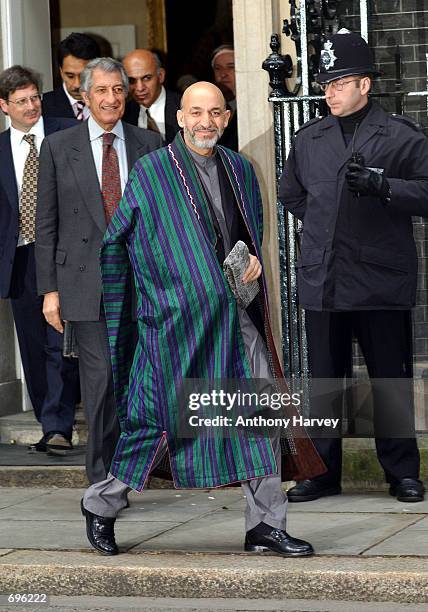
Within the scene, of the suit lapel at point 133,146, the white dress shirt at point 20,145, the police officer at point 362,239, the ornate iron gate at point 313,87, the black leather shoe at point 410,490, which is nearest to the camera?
the police officer at point 362,239

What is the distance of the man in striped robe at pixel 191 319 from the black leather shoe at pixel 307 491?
1166mm

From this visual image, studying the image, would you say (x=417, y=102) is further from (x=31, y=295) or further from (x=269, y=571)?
(x=269, y=571)

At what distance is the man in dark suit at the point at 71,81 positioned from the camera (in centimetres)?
994

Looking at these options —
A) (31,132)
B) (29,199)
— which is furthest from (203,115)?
(31,132)

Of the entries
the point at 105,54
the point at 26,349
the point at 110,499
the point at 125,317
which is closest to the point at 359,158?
the point at 125,317

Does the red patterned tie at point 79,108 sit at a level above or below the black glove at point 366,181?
above

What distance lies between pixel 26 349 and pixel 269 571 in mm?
3312

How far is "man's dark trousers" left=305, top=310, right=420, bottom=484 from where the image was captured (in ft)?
26.5

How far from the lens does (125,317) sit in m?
7.09

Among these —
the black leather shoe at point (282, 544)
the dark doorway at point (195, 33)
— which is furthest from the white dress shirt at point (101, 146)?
the dark doorway at point (195, 33)

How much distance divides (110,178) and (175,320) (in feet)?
4.90

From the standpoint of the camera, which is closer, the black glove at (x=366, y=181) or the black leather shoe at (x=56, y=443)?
the black glove at (x=366, y=181)

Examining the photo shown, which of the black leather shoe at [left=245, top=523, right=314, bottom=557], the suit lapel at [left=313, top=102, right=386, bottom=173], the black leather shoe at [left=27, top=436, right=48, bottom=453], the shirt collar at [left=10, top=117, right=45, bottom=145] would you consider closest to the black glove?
the suit lapel at [left=313, top=102, right=386, bottom=173]

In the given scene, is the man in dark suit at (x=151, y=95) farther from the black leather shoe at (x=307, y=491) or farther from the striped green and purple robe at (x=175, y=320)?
the striped green and purple robe at (x=175, y=320)
